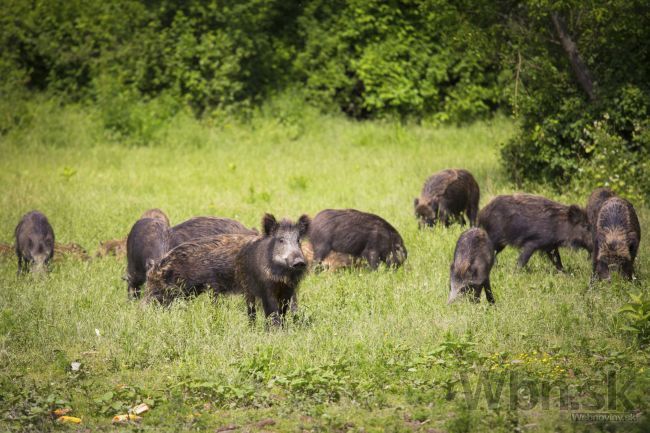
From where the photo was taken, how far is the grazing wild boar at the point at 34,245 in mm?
10695

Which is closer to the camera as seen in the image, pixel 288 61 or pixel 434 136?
pixel 434 136

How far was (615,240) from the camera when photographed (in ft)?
31.3

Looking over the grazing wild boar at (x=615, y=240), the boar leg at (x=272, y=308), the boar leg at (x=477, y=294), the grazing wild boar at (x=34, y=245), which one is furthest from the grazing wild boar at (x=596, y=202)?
the grazing wild boar at (x=34, y=245)

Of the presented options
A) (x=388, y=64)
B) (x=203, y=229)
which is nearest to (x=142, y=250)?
(x=203, y=229)

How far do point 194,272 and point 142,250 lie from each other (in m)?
1.14

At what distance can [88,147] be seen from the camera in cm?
2073

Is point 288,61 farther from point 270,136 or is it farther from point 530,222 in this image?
point 530,222

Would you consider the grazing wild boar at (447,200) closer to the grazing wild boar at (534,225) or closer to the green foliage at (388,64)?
the grazing wild boar at (534,225)

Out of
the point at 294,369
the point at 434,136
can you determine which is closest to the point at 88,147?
the point at 434,136

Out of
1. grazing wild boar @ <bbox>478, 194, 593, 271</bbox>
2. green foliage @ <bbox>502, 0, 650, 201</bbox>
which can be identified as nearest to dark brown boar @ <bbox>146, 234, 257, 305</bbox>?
grazing wild boar @ <bbox>478, 194, 593, 271</bbox>

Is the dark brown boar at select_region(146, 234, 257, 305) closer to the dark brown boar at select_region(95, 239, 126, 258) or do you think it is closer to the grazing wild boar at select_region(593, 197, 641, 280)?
the dark brown boar at select_region(95, 239, 126, 258)

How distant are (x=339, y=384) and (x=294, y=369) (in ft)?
1.82

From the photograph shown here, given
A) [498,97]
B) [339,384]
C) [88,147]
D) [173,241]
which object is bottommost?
[339,384]

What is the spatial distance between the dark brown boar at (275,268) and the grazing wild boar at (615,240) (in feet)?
11.3
